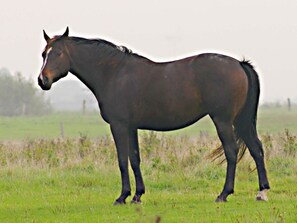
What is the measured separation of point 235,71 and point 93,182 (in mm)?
4630

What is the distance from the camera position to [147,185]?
496 inches

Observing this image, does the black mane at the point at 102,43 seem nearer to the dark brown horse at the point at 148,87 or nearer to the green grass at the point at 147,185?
the dark brown horse at the point at 148,87

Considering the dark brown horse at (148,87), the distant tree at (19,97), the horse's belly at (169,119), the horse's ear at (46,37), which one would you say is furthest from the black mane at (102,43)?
the distant tree at (19,97)

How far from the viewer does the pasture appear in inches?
349

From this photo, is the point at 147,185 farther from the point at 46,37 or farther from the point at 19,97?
the point at 19,97

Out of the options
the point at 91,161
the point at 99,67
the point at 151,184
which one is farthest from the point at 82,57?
the point at 91,161

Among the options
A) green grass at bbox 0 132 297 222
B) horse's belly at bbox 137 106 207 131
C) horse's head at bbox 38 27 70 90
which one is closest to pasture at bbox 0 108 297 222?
green grass at bbox 0 132 297 222

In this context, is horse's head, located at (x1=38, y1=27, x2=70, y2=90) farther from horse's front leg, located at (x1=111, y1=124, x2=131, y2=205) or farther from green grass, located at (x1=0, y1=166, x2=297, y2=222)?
green grass, located at (x1=0, y1=166, x2=297, y2=222)

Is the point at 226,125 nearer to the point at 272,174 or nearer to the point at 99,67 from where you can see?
the point at 99,67

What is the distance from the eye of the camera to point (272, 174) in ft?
45.1

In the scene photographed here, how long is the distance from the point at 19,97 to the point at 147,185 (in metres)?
71.1

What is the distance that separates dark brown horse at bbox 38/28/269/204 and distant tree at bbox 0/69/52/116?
231ft

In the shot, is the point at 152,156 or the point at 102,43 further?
the point at 152,156

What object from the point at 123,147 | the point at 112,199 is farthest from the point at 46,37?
the point at 112,199
